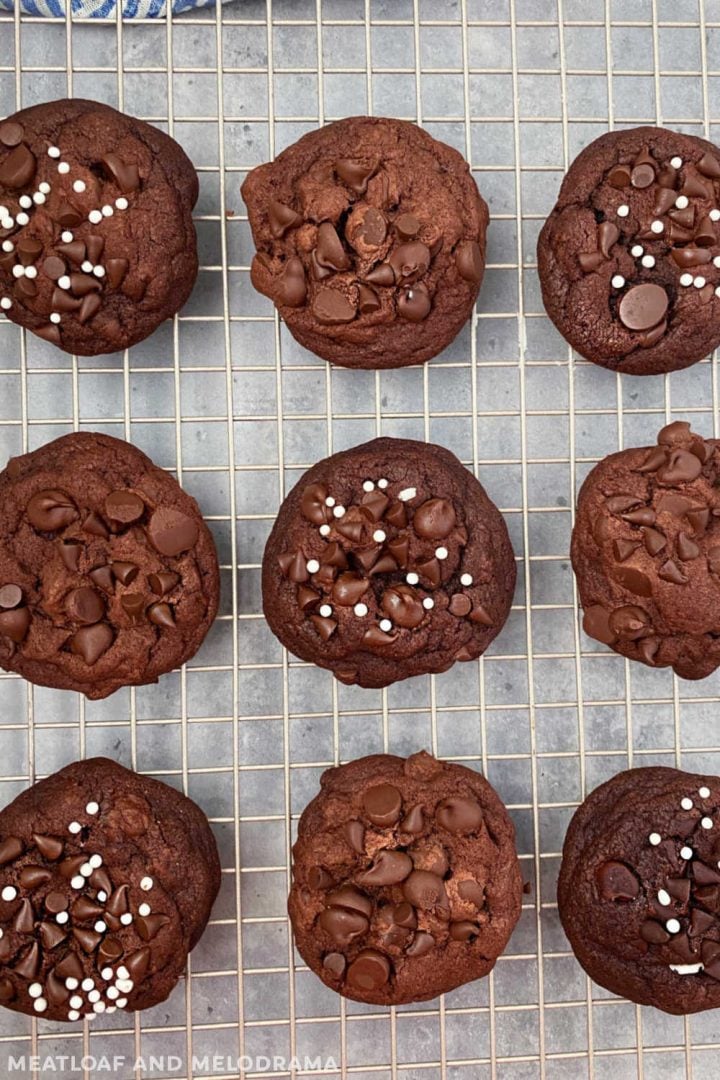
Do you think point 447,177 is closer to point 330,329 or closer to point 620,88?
point 330,329

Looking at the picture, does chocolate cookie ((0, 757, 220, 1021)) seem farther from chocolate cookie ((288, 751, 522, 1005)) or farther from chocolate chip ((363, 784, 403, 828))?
chocolate chip ((363, 784, 403, 828))

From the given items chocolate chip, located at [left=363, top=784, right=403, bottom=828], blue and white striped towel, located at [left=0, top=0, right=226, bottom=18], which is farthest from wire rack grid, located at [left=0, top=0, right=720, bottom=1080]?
chocolate chip, located at [left=363, top=784, right=403, bottom=828]

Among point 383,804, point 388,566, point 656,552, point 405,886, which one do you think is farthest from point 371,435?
point 405,886

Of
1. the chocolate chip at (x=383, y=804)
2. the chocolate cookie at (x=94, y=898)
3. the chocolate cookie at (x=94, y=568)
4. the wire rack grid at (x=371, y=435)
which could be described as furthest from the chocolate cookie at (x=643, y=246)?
the chocolate cookie at (x=94, y=898)

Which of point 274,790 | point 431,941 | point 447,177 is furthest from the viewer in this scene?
point 274,790

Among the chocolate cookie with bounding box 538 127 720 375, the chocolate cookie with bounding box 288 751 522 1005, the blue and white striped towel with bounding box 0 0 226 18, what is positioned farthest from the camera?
the blue and white striped towel with bounding box 0 0 226 18

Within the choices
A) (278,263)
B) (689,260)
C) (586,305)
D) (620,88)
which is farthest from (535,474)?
(620,88)
